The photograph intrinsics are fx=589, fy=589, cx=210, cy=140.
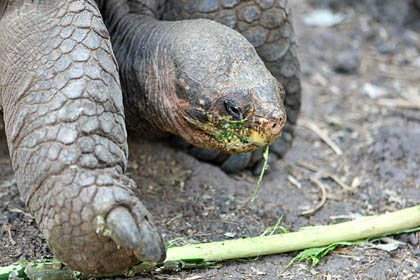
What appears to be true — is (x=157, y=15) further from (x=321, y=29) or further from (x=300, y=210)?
(x=321, y=29)

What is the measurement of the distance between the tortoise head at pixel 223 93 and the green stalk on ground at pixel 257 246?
1.31 ft

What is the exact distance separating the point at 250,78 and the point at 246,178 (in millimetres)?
1109

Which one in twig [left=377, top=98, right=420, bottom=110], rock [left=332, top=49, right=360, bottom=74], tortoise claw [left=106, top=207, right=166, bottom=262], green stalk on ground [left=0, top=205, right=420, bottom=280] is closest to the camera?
tortoise claw [left=106, top=207, right=166, bottom=262]

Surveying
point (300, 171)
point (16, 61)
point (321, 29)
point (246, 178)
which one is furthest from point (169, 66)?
point (321, 29)

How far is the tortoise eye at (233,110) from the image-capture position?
2.23 m

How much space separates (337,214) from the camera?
299 cm

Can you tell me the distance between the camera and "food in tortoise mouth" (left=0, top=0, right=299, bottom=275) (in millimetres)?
1814

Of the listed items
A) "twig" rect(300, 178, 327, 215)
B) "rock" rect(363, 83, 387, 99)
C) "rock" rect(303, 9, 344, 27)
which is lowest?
"rock" rect(363, 83, 387, 99)

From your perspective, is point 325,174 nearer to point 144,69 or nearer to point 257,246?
point 257,246

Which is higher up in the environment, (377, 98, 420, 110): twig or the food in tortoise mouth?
the food in tortoise mouth

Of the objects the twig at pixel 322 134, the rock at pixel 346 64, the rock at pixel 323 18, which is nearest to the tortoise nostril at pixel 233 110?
the twig at pixel 322 134

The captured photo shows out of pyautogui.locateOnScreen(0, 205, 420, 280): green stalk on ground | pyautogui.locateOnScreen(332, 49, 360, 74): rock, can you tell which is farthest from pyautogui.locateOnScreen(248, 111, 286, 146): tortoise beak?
pyautogui.locateOnScreen(332, 49, 360, 74): rock

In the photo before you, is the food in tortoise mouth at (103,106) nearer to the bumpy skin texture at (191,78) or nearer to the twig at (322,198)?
the bumpy skin texture at (191,78)

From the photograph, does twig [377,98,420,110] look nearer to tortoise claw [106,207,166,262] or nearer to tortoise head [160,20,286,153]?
tortoise head [160,20,286,153]
